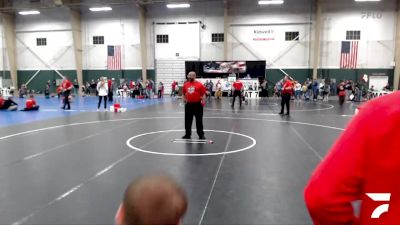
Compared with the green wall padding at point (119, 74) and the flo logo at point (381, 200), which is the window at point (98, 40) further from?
the flo logo at point (381, 200)

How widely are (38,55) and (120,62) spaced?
9.96 metres

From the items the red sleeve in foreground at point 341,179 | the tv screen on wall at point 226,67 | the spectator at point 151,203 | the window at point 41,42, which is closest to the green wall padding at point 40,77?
the window at point 41,42

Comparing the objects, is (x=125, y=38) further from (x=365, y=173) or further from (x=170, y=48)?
(x=365, y=173)

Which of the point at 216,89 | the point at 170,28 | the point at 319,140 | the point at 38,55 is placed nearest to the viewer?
the point at 319,140

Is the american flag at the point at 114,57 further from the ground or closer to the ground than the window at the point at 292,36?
closer to the ground

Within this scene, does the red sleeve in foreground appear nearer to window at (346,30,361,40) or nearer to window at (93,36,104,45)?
window at (346,30,361,40)

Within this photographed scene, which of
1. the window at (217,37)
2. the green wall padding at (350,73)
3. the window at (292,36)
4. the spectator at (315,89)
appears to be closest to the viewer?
the spectator at (315,89)

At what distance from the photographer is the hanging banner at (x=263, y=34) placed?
33.4 metres

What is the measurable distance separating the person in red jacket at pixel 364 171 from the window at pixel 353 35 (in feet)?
114

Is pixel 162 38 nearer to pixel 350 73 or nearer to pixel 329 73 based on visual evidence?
pixel 329 73

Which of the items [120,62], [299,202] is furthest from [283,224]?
[120,62]

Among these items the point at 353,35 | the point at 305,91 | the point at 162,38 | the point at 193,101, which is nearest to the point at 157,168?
the point at 193,101

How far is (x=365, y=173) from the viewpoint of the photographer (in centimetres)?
113

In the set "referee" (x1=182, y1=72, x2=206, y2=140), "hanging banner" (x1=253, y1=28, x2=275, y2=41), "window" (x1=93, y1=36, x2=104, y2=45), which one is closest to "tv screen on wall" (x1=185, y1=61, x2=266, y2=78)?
"hanging banner" (x1=253, y1=28, x2=275, y2=41)
